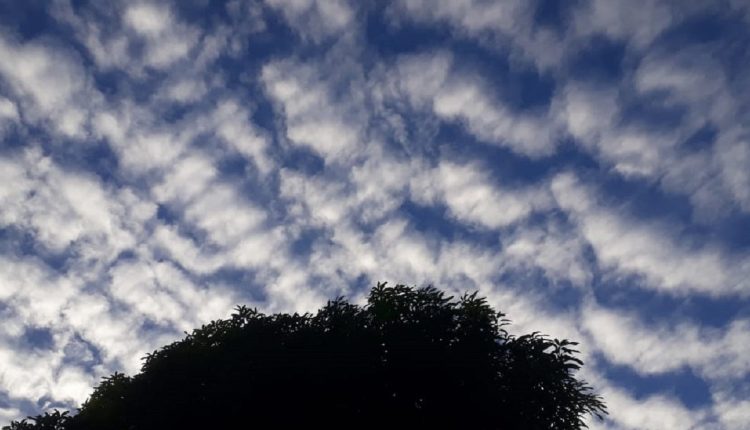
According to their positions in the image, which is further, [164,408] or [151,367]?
[151,367]

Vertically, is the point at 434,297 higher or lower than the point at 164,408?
higher

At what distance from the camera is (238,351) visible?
26734mm

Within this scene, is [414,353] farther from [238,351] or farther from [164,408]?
[164,408]

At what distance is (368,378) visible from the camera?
25.6m

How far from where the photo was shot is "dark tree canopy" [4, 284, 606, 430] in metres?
24.9

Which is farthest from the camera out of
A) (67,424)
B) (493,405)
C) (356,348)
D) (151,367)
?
(67,424)

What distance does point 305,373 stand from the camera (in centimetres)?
2584

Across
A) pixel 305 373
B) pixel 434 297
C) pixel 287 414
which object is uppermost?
pixel 434 297

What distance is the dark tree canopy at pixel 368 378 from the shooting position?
81.6 ft

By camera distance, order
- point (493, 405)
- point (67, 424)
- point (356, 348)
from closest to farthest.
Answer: point (493, 405) < point (356, 348) < point (67, 424)

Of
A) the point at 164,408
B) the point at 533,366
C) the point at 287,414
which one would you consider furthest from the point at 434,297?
the point at 164,408

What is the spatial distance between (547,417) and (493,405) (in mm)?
4060

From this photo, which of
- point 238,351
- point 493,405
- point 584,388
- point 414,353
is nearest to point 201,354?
point 238,351

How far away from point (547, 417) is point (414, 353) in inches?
312
